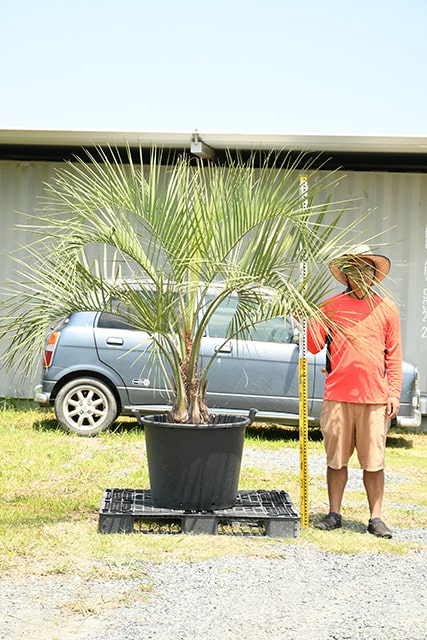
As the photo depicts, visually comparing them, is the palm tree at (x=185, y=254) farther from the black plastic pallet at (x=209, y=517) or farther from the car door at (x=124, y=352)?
the car door at (x=124, y=352)

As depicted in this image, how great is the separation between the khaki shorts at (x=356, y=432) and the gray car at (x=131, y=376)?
421 cm

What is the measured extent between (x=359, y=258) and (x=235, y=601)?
8.80ft

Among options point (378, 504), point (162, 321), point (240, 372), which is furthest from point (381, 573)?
point (240, 372)

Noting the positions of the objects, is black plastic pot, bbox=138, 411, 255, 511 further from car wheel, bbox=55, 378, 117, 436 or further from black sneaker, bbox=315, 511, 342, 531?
car wheel, bbox=55, 378, 117, 436

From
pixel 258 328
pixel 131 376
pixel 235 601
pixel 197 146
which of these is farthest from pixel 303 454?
pixel 197 146

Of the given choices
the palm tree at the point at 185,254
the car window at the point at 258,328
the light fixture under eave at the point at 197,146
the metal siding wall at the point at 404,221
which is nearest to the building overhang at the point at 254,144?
the light fixture under eave at the point at 197,146

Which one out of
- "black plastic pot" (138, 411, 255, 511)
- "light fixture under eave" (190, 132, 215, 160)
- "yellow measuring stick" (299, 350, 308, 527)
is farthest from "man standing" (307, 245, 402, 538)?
"light fixture under eave" (190, 132, 215, 160)

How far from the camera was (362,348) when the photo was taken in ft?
22.4

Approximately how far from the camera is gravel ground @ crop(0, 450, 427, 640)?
15.3 ft

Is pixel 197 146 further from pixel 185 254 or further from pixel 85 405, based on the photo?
pixel 185 254

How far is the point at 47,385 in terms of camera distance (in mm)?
11195

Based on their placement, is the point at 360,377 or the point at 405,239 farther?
the point at 405,239

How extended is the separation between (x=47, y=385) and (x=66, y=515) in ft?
13.7

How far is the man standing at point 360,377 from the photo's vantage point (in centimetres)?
682
